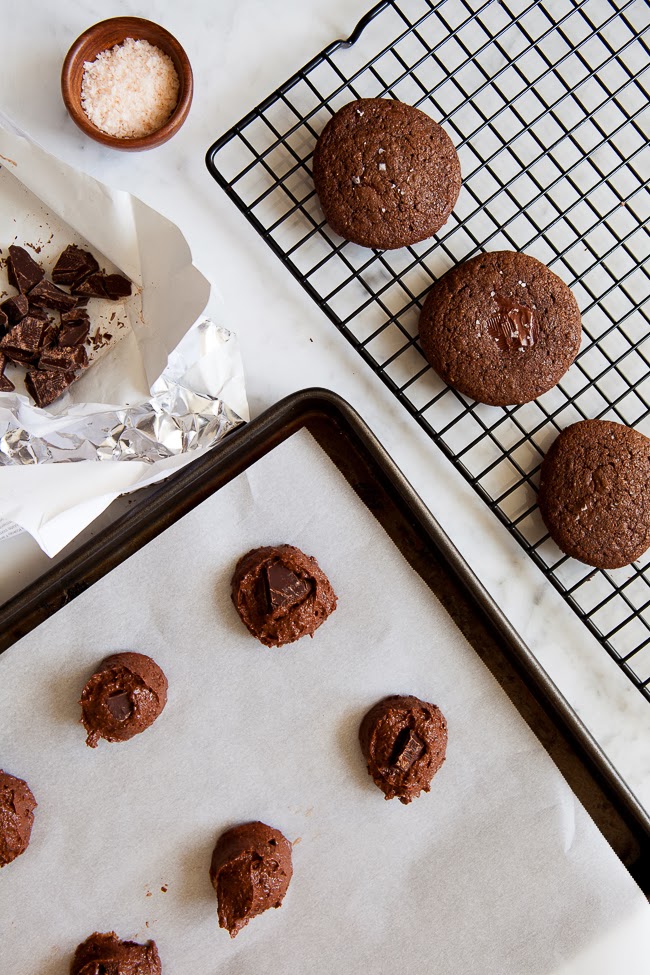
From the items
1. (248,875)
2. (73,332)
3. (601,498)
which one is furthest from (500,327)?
(248,875)

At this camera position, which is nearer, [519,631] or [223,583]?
[223,583]

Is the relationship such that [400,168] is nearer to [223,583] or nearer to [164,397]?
[164,397]

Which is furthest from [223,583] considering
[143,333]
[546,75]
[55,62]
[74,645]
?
[546,75]

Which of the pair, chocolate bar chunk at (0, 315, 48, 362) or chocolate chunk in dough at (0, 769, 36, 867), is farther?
chocolate bar chunk at (0, 315, 48, 362)

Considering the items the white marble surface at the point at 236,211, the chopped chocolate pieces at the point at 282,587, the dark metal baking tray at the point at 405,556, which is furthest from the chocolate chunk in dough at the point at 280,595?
the white marble surface at the point at 236,211

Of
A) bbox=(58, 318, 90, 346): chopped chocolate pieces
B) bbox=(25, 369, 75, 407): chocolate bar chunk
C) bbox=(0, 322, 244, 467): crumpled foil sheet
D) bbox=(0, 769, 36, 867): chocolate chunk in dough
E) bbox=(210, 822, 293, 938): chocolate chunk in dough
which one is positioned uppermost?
bbox=(58, 318, 90, 346): chopped chocolate pieces

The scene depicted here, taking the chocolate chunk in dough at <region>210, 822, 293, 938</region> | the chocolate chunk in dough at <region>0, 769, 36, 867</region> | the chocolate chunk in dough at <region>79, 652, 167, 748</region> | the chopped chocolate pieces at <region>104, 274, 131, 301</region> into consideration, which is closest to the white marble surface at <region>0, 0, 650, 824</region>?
the chopped chocolate pieces at <region>104, 274, 131, 301</region>

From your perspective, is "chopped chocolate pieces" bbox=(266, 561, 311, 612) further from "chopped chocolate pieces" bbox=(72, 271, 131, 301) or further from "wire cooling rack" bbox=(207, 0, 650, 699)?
"chopped chocolate pieces" bbox=(72, 271, 131, 301)
